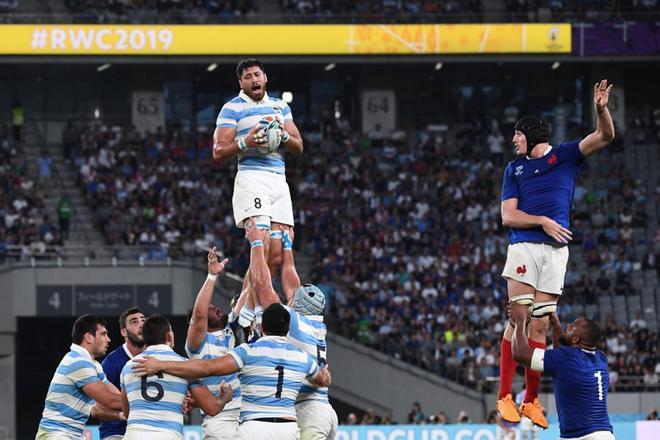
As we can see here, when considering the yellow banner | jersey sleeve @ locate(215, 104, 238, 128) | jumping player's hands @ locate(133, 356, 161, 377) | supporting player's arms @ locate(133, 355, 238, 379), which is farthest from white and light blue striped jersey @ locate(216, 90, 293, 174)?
the yellow banner

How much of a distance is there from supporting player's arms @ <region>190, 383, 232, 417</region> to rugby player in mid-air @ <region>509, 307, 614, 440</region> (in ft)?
9.07

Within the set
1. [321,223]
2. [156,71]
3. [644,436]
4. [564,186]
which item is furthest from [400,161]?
[564,186]

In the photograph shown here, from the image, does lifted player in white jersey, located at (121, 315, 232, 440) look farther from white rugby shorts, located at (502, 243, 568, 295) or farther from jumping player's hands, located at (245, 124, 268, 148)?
white rugby shorts, located at (502, 243, 568, 295)

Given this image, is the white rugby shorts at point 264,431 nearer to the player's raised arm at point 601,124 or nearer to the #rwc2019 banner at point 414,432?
the player's raised arm at point 601,124

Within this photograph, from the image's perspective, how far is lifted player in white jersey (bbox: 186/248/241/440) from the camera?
1254 cm

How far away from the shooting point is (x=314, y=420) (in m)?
13.2

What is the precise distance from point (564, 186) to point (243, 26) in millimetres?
29393

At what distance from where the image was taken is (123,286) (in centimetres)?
3631

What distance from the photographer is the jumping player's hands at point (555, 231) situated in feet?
41.7

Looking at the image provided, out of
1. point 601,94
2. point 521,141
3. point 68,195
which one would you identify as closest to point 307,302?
point 521,141

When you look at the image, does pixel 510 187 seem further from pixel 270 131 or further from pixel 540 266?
pixel 270 131

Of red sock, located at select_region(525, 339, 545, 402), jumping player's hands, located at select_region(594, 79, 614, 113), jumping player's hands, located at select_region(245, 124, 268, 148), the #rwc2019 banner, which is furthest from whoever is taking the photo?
the #rwc2019 banner

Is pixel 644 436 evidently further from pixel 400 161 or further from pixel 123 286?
pixel 400 161

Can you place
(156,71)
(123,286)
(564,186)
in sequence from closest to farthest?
1. (564,186)
2. (123,286)
3. (156,71)
